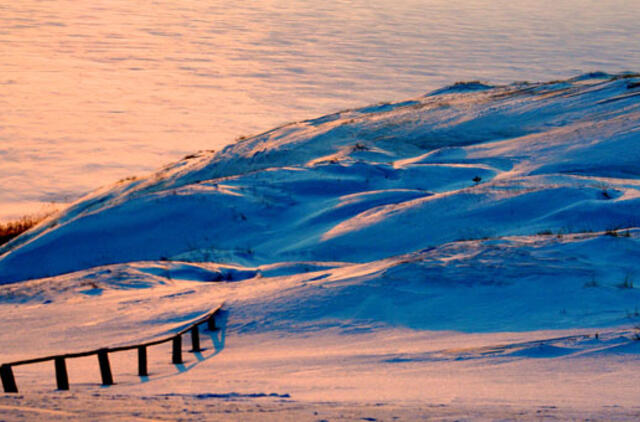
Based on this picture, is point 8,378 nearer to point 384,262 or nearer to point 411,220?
point 384,262

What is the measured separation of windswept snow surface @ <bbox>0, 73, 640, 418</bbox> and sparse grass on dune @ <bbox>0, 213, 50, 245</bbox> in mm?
1442

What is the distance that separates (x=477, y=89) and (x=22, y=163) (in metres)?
14.5

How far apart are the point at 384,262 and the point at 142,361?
12.2ft

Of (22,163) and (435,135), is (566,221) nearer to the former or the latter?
(435,135)

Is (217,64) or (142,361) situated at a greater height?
(217,64)

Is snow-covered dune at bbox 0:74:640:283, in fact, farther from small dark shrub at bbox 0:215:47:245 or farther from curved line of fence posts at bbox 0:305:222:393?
curved line of fence posts at bbox 0:305:222:393

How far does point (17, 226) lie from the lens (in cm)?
1830

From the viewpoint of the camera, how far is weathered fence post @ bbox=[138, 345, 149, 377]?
21.7 feet

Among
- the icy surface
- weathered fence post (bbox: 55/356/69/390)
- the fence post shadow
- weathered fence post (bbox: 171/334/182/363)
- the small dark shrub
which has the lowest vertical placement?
the small dark shrub

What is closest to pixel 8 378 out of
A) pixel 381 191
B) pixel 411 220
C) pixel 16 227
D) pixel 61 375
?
pixel 61 375

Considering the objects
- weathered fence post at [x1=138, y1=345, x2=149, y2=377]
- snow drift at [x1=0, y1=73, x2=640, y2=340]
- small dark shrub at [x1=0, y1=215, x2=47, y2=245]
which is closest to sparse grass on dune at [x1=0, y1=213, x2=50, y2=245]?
small dark shrub at [x1=0, y1=215, x2=47, y2=245]

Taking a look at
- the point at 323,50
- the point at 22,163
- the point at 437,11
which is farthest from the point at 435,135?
the point at 437,11

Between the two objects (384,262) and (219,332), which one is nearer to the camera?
(219,332)

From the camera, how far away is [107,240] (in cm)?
1317
